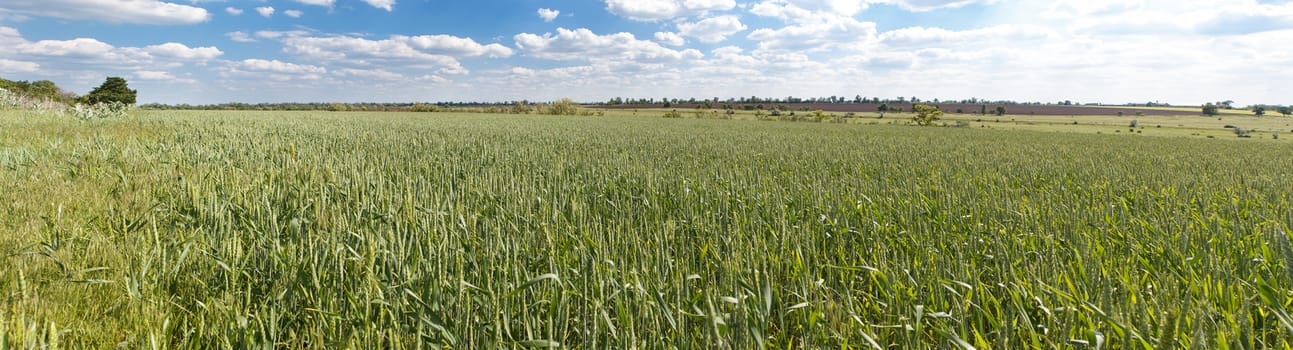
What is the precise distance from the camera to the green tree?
230 ft

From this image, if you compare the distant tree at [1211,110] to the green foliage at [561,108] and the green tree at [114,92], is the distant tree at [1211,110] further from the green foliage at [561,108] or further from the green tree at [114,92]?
the green tree at [114,92]

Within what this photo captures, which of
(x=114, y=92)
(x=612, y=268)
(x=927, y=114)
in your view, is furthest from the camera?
(x=114, y=92)

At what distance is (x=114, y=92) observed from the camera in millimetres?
71812

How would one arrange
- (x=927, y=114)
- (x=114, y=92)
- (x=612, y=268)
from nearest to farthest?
1. (x=612, y=268)
2. (x=927, y=114)
3. (x=114, y=92)

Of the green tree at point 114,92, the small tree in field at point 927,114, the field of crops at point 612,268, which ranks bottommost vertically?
the field of crops at point 612,268

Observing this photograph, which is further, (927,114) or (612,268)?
(927,114)

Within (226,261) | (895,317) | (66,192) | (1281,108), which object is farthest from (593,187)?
(1281,108)

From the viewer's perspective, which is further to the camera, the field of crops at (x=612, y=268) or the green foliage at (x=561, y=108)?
the green foliage at (x=561, y=108)

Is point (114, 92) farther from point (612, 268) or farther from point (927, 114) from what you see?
point (927, 114)

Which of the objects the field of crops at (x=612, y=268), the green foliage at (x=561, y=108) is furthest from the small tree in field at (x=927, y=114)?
the field of crops at (x=612, y=268)

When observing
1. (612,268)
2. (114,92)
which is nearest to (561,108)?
(114,92)

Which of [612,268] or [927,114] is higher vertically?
[927,114]

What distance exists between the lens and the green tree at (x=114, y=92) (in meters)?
70.0

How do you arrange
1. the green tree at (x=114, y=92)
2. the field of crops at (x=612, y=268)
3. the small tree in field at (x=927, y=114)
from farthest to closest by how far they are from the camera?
the green tree at (x=114, y=92) → the small tree in field at (x=927, y=114) → the field of crops at (x=612, y=268)
